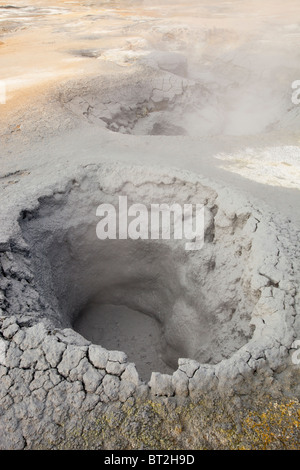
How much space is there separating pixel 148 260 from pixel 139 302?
0.64 metres

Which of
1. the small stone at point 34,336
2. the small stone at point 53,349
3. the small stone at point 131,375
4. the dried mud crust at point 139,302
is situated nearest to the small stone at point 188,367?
the dried mud crust at point 139,302

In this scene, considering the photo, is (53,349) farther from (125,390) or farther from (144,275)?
(144,275)

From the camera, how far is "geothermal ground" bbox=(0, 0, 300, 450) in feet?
6.42

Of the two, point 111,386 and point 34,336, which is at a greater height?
point 34,336

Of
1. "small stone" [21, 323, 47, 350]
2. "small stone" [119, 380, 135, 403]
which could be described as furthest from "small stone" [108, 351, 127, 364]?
"small stone" [21, 323, 47, 350]

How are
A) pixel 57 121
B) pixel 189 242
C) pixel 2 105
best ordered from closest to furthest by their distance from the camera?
pixel 189 242
pixel 57 121
pixel 2 105

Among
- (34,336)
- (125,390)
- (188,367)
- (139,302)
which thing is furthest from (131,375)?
(139,302)

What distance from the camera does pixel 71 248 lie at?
3.73m

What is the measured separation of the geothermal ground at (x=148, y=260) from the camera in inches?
77.0

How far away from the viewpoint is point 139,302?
14.1 feet

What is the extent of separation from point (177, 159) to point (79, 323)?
2237 mm

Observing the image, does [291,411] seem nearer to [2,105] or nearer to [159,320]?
[159,320]

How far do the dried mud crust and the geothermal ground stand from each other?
11mm
